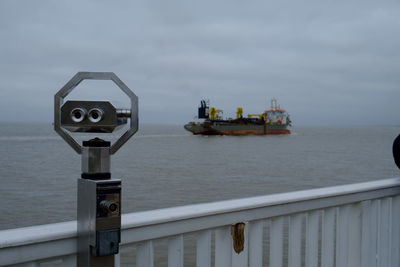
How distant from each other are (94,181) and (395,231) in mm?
1699

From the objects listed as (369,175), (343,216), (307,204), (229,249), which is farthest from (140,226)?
(369,175)

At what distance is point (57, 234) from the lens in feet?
3.77

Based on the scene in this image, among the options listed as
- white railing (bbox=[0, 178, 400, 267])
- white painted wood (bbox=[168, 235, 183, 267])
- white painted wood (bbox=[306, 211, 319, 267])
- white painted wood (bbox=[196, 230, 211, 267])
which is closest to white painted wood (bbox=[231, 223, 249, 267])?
white railing (bbox=[0, 178, 400, 267])

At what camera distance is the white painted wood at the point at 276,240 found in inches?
66.6

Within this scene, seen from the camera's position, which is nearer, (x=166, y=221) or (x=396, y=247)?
(x=166, y=221)

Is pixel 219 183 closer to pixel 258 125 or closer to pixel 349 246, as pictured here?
pixel 349 246

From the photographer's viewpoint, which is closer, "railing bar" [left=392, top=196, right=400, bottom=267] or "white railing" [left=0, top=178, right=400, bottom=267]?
"white railing" [left=0, top=178, right=400, bottom=267]

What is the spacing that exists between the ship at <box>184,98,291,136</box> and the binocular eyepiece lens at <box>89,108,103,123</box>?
7304cm

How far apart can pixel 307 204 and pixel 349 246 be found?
1.36ft

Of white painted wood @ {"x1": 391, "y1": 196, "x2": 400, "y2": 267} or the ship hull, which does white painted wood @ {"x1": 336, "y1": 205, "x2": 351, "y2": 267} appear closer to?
Result: white painted wood @ {"x1": 391, "y1": 196, "x2": 400, "y2": 267}

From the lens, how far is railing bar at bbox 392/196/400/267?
2.18 metres

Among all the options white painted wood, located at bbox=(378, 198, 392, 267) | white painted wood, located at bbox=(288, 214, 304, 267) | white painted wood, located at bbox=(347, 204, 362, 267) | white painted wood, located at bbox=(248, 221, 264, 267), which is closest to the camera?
white painted wood, located at bbox=(248, 221, 264, 267)

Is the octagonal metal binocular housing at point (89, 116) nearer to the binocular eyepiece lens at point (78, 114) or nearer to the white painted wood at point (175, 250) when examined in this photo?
the binocular eyepiece lens at point (78, 114)

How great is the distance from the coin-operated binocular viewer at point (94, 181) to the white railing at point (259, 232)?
0.07m
